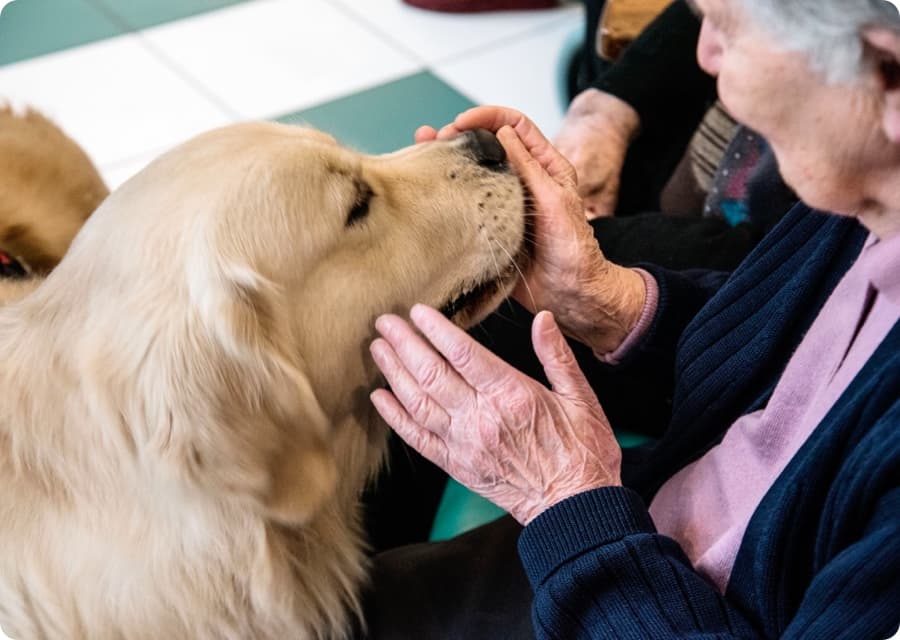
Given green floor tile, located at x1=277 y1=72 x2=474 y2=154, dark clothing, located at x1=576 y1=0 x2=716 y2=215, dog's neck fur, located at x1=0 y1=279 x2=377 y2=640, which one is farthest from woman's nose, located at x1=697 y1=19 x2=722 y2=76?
green floor tile, located at x1=277 y1=72 x2=474 y2=154

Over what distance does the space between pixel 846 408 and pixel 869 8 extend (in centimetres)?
31

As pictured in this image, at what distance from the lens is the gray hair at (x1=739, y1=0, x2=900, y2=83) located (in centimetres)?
62

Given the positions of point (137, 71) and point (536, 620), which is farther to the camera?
point (137, 71)

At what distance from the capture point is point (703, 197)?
1.62 meters

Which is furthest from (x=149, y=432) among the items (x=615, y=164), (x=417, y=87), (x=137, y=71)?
(x=137, y=71)

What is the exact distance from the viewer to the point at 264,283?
2.88 feet

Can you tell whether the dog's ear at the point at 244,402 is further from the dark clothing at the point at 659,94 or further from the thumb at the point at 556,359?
the dark clothing at the point at 659,94

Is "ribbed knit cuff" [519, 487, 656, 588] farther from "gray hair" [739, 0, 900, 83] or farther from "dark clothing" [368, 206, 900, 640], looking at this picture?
"gray hair" [739, 0, 900, 83]

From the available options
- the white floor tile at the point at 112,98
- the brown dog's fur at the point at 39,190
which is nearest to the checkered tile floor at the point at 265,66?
the white floor tile at the point at 112,98

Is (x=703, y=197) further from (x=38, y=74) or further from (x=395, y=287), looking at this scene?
(x=38, y=74)

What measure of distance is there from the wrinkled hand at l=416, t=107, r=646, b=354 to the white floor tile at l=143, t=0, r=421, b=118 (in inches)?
51.3

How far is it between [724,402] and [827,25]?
1.50 feet

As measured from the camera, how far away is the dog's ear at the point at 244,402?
2.68 feet

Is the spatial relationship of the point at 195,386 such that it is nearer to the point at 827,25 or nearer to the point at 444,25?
the point at 827,25
